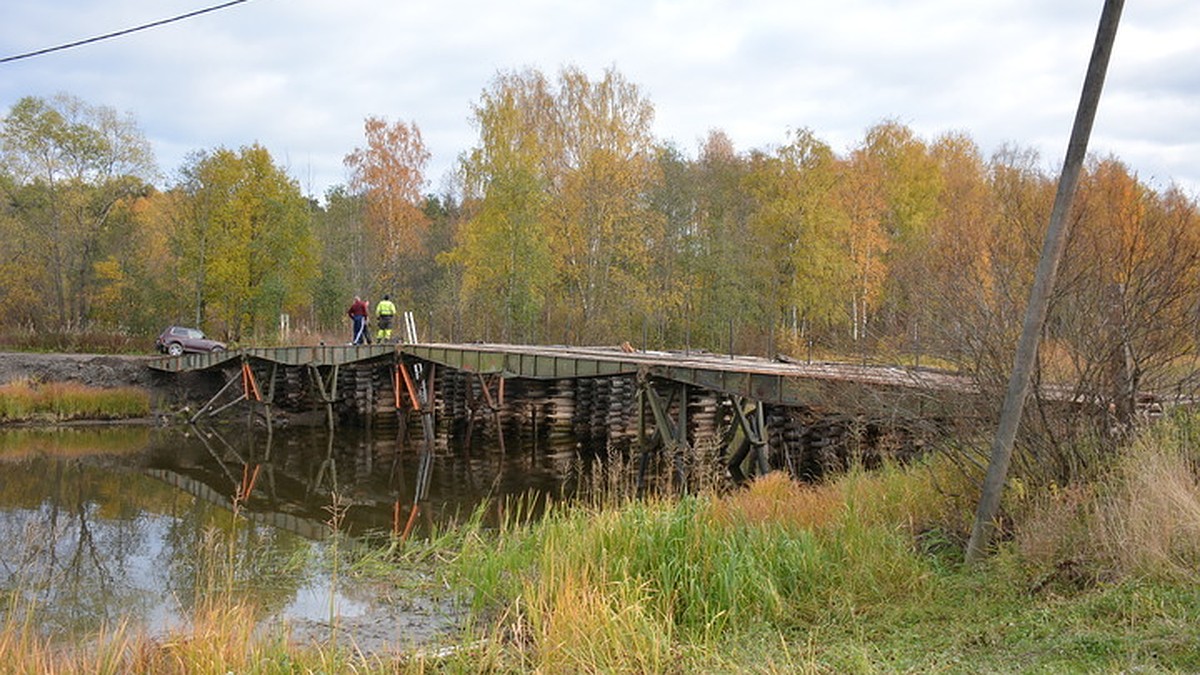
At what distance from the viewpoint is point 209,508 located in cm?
1512

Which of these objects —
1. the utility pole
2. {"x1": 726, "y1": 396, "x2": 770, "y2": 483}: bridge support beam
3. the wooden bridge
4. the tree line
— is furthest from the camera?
the tree line

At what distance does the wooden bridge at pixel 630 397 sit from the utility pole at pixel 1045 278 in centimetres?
129

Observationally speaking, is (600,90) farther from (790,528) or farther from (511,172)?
(790,528)

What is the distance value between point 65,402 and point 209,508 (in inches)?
563

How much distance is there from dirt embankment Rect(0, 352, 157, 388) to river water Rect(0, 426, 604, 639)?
3.33 m

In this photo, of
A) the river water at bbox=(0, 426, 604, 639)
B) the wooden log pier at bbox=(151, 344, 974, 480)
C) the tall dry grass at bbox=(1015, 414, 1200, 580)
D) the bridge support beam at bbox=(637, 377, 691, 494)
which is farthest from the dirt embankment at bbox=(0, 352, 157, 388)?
the tall dry grass at bbox=(1015, 414, 1200, 580)

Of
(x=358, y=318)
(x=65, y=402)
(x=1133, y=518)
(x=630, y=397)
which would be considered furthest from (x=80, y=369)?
(x=1133, y=518)

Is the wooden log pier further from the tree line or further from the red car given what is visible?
the tree line

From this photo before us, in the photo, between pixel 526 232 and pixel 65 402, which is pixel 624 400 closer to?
pixel 526 232

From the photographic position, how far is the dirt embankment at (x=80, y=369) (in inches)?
1080

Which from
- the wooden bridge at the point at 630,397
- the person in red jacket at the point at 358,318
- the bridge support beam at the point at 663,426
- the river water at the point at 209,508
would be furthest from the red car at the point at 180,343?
the bridge support beam at the point at 663,426

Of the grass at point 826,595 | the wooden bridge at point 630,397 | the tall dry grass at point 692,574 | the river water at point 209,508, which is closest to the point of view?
the grass at point 826,595

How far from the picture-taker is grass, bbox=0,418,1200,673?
4.62 meters

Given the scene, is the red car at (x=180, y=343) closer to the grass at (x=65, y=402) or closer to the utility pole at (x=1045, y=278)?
the grass at (x=65, y=402)
